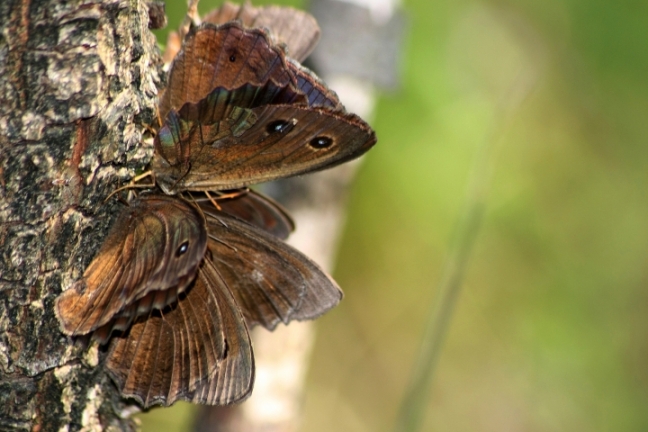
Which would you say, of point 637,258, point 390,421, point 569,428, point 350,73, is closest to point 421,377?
point 350,73

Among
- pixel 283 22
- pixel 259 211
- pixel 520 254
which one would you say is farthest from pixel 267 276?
pixel 520 254

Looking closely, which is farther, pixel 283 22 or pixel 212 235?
pixel 283 22

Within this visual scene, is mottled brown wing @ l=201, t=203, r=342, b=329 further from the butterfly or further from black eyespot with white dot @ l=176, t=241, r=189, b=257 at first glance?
black eyespot with white dot @ l=176, t=241, r=189, b=257

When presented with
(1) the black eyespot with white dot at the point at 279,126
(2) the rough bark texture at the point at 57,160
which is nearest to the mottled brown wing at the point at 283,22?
(2) the rough bark texture at the point at 57,160

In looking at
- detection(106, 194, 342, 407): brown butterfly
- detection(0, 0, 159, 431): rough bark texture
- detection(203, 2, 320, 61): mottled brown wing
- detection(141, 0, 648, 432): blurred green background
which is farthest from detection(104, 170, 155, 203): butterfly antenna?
detection(141, 0, 648, 432): blurred green background

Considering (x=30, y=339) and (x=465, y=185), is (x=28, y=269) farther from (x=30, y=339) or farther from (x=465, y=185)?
(x=465, y=185)

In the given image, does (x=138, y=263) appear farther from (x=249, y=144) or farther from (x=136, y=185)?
(x=249, y=144)

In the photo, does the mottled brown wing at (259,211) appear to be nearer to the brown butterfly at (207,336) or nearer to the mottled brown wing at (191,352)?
the brown butterfly at (207,336)
